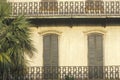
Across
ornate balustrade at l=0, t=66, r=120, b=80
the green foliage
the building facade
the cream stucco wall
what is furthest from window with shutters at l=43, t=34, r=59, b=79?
the green foliage

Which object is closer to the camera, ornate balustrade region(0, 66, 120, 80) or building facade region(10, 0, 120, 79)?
ornate balustrade region(0, 66, 120, 80)

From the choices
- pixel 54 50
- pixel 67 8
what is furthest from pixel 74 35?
pixel 67 8

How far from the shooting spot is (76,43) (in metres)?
31.7

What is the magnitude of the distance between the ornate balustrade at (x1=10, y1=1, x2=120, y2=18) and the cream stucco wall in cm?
91

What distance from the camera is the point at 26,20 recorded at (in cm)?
3036

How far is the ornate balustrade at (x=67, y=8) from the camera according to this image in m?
31.3

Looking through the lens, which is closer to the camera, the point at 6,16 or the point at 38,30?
Answer: the point at 6,16

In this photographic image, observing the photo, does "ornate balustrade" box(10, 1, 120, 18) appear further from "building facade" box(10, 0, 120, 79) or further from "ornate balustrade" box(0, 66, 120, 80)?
"ornate balustrade" box(0, 66, 120, 80)

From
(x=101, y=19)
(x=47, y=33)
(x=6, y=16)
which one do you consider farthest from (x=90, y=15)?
(x=6, y=16)

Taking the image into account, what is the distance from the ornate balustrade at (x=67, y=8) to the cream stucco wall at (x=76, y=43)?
910 millimetres

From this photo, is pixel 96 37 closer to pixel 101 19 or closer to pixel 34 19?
pixel 101 19

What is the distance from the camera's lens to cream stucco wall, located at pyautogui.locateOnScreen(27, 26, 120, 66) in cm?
3155

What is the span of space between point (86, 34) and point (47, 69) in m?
3.11

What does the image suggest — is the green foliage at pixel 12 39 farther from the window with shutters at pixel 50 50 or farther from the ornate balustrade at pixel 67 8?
the window with shutters at pixel 50 50
